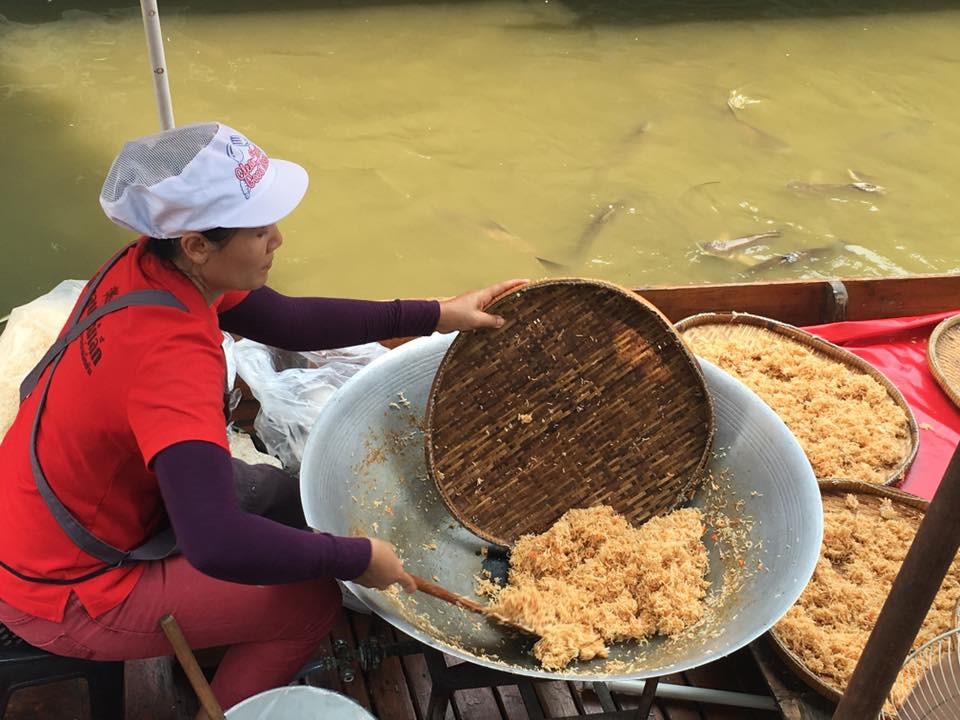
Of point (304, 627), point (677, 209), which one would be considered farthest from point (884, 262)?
point (304, 627)

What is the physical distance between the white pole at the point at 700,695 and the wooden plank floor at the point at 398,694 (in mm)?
73

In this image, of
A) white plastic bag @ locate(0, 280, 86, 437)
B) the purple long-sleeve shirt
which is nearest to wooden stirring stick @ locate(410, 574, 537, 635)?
the purple long-sleeve shirt

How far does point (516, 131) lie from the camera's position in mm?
6312

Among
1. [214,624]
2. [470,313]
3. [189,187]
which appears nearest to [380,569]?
[214,624]

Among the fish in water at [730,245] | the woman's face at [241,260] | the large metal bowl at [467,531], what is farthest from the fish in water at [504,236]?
the woman's face at [241,260]

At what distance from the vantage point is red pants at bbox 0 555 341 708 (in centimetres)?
181

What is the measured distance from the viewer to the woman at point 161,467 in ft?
5.16

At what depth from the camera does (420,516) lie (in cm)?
231

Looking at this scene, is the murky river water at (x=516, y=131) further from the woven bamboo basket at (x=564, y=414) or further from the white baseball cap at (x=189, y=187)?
the white baseball cap at (x=189, y=187)

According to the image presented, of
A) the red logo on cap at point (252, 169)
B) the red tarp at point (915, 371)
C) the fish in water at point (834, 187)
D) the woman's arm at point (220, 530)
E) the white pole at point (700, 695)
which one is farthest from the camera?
the fish in water at point (834, 187)

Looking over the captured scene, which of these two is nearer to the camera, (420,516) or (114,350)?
(114,350)

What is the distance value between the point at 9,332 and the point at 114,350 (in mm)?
1425

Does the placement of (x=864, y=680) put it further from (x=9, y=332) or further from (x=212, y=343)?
(x=9, y=332)

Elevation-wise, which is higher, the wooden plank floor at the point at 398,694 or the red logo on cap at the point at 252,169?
the red logo on cap at the point at 252,169
